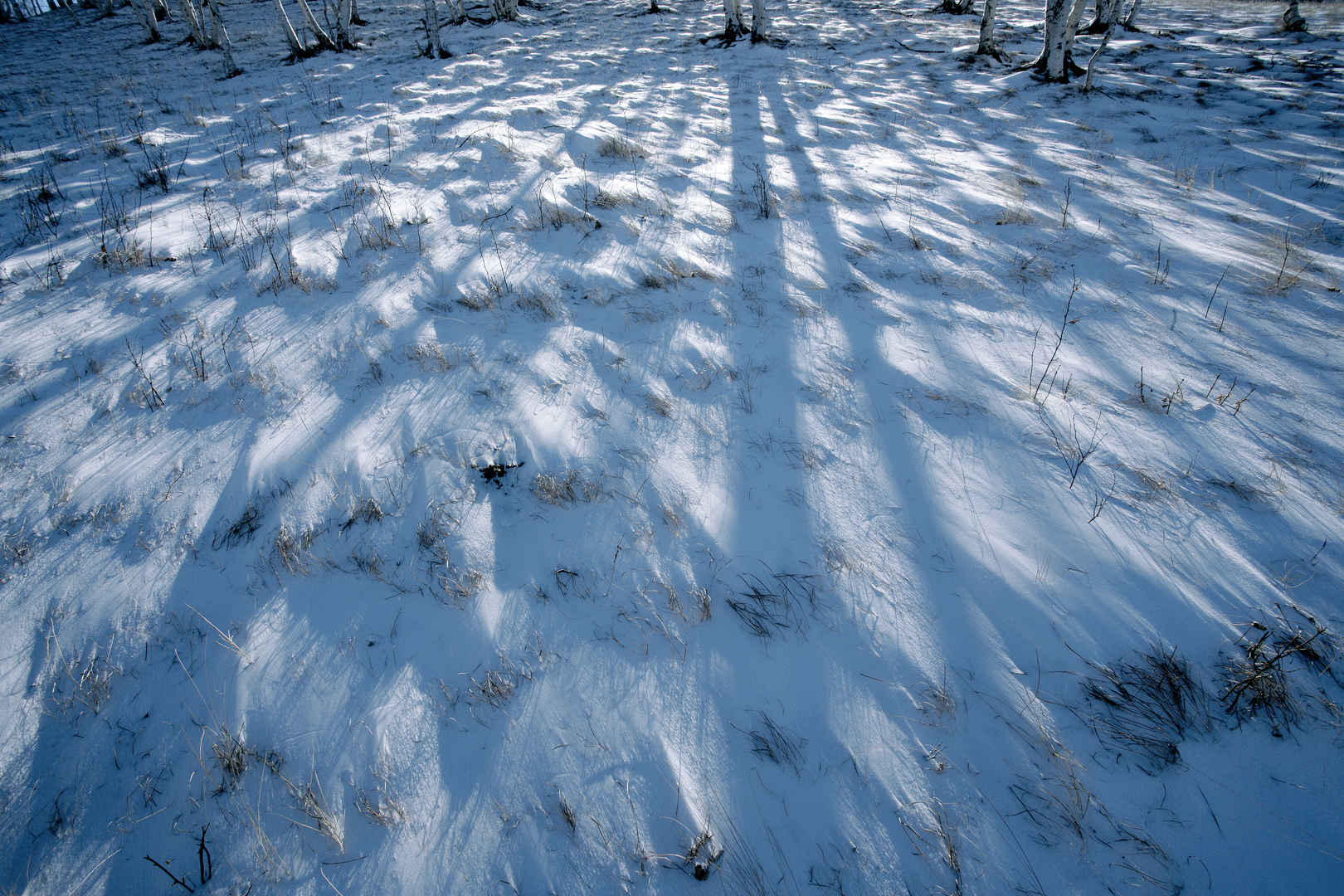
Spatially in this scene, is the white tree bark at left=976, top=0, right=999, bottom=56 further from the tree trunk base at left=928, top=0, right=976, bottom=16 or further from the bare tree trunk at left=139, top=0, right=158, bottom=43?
the bare tree trunk at left=139, top=0, right=158, bottom=43

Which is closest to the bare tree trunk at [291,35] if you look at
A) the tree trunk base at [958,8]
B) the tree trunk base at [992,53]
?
the tree trunk base at [992,53]

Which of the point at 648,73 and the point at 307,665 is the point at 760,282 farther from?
the point at 648,73

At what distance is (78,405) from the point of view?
3084 millimetres

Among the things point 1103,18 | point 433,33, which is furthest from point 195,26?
point 1103,18

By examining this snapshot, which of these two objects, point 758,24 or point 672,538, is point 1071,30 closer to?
point 758,24

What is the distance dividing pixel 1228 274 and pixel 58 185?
11.2 m

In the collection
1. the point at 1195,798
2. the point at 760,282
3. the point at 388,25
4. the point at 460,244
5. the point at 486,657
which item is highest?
the point at 388,25

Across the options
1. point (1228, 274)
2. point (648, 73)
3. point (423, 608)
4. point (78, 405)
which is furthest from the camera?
point (648, 73)

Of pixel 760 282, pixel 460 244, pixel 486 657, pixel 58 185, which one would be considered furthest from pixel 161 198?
pixel 486 657

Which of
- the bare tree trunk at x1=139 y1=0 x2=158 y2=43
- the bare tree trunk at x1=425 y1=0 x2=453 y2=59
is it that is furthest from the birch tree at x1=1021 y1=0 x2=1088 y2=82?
the bare tree trunk at x1=139 y1=0 x2=158 y2=43

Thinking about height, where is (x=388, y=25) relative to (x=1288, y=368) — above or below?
above

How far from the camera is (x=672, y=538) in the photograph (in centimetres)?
248

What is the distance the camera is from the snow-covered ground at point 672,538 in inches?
65.4

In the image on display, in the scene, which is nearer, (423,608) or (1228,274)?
(423,608)
